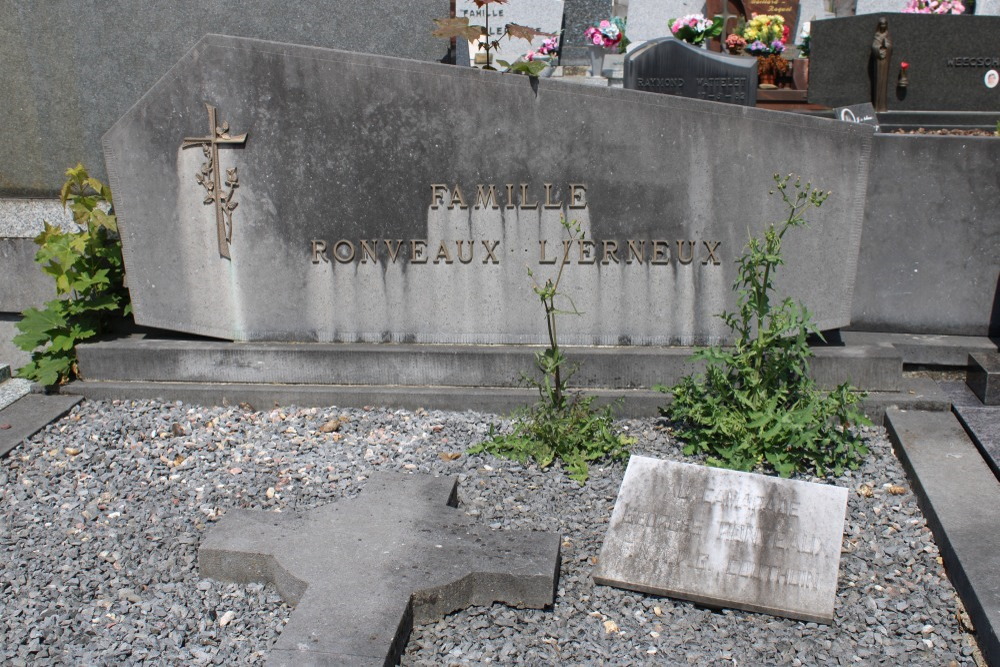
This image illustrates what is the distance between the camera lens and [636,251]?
4.40m

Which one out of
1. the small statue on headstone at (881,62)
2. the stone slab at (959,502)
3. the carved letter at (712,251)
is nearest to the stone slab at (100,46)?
the carved letter at (712,251)

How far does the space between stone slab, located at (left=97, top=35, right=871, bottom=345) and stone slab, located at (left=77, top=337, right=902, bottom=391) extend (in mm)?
148

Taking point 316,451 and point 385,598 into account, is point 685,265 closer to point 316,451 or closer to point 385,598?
point 316,451

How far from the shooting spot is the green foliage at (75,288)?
15.4 ft

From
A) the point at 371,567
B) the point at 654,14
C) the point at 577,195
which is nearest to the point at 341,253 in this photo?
the point at 577,195

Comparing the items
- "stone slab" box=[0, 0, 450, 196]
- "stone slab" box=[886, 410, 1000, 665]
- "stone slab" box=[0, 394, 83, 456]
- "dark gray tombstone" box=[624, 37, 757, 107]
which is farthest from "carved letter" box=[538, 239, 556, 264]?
"dark gray tombstone" box=[624, 37, 757, 107]

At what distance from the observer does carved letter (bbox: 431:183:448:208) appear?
4418mm

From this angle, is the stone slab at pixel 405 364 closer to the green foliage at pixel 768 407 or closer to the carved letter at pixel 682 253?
the green foliage at pixel 768 407

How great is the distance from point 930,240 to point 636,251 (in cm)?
176

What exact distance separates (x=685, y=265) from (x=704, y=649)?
6.94 feet

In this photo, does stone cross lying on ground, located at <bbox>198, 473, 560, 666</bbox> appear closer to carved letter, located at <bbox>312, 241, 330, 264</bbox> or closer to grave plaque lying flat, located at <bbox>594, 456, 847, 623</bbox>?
grave plaque lying flat, located at <bbox>594, 456, 847, 623</bbox>

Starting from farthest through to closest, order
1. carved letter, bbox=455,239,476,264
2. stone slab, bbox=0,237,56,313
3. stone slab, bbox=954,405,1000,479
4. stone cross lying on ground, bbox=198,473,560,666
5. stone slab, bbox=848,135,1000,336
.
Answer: stone slab, bbox=0,237,56,313 < stone slab, bbox=848,135,1000,336 < carved letter, bbox=455,239,476,264 < stone slab, bbox=954,405,1000,479 < stone cross lying on ground, bbox=198,473,560,666

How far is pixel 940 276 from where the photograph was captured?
491cm

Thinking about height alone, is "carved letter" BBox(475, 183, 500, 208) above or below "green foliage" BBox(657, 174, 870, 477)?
above
